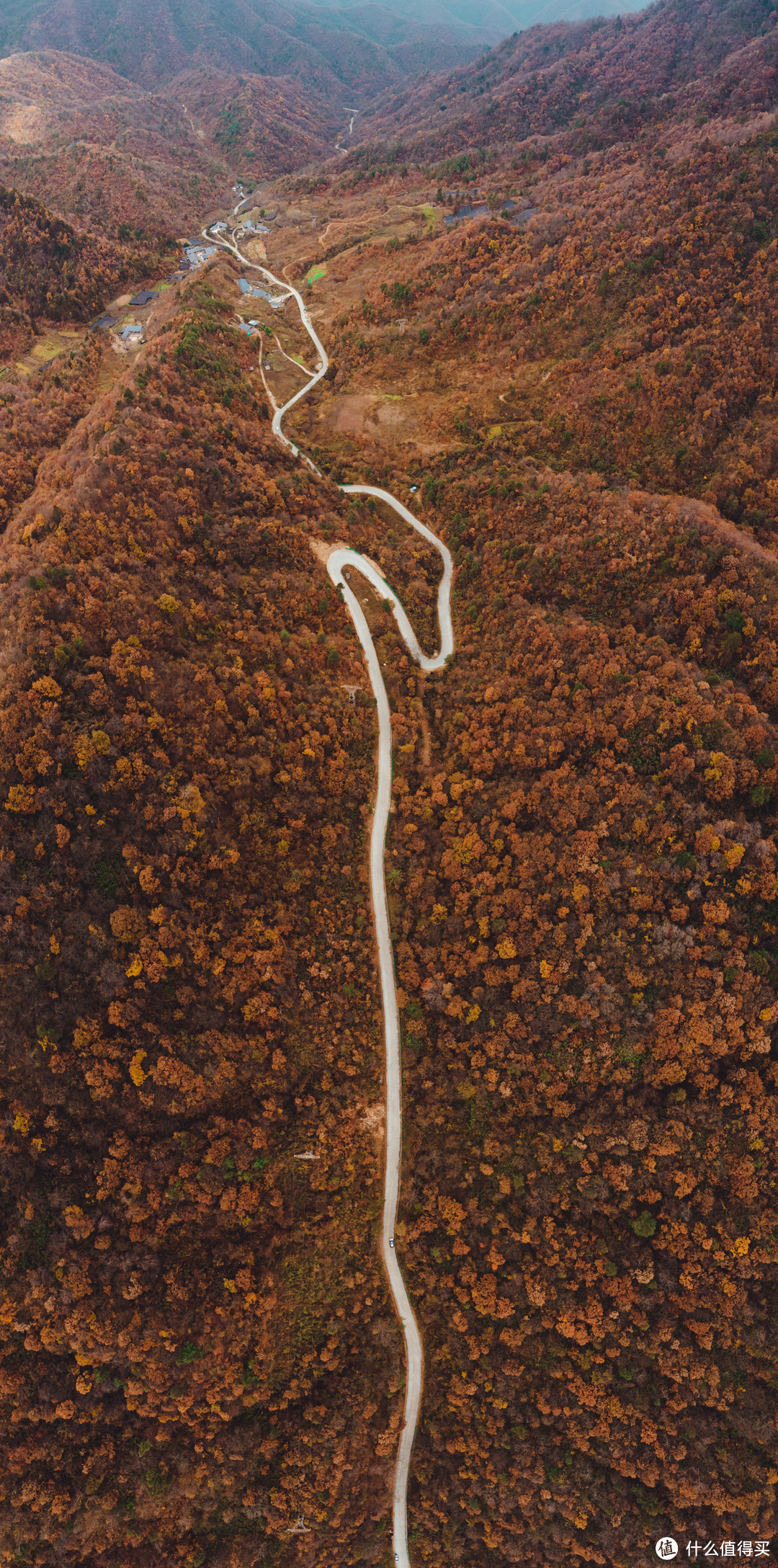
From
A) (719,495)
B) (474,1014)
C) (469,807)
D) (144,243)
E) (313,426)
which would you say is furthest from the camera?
(144,243)

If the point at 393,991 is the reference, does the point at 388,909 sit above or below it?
above

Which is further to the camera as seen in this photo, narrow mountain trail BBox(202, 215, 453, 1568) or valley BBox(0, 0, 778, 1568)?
narrow mountain trail BBox(202, 215, 453, 1568)

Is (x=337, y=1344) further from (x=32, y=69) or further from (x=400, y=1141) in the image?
(x=32, y=69)

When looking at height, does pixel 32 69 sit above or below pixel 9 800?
above

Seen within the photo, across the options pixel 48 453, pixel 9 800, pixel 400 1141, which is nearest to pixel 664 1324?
pixel 400 1141

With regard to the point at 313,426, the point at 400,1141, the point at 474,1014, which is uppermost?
the point at 313,426

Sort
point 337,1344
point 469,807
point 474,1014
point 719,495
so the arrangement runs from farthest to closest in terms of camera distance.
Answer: point 719,495
point 469,807
point 474,1014
point 337,1344

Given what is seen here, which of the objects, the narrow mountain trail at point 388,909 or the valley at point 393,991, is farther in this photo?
the narrow mountain trail at point 388,909

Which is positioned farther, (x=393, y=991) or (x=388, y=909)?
(x=388, y=909)
